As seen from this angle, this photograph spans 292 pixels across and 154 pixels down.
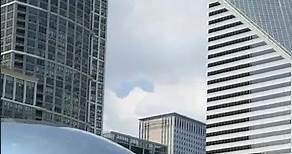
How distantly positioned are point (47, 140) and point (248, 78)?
11511 centimetres

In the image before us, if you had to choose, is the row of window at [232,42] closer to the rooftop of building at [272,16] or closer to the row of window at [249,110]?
the rooftop of building at [272,16]

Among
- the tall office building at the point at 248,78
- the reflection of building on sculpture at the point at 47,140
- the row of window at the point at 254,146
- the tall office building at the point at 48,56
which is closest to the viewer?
the reflection of building on sculpture at the point at 47,140

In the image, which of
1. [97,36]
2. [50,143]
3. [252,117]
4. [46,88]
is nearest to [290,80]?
[252,117]

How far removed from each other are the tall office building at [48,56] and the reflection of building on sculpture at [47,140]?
241 ft

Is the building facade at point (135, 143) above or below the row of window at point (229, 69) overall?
below

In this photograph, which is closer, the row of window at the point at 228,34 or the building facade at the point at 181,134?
the row of window at the point at 228,34

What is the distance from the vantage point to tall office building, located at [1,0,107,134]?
93750 millimetres

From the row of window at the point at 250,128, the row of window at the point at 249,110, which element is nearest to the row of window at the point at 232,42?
the row of window at the point at 249,110

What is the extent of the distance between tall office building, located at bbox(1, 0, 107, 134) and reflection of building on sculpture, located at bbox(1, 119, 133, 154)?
2897 inches

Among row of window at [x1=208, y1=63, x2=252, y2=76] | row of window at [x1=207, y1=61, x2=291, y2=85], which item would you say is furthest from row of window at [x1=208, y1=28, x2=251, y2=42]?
row of window at [x1=207, y1=61, x2=291, y2=85]

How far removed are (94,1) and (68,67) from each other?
29897mm

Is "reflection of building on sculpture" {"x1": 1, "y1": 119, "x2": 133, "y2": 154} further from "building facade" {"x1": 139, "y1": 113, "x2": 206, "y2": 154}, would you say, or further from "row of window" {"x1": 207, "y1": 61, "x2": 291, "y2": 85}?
"building facade" {"x1": 139, "y1": 113, "x2": 206, "y2": 154}

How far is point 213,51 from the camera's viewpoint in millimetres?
134125

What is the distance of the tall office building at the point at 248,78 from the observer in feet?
405
